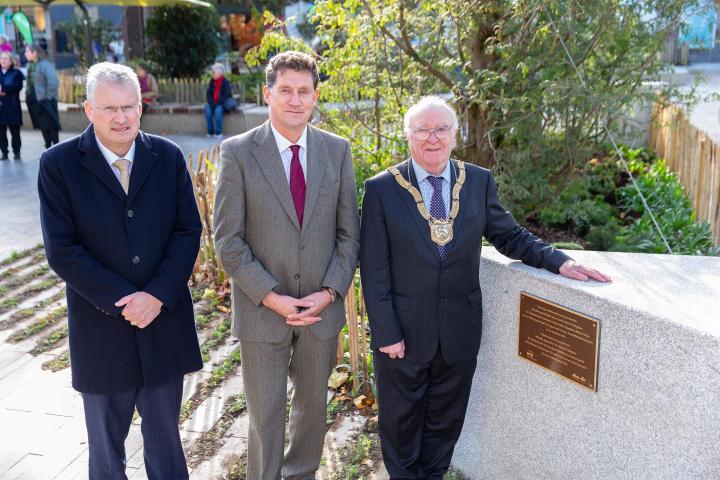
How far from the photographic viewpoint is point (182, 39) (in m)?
16.5

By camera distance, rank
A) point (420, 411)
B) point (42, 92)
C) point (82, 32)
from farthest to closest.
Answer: point (82, 32) < point (42, 92) < point (420, 411)

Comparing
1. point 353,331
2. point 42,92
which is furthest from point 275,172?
point 42,92

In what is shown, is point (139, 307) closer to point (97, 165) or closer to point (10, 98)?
point (97, 165)

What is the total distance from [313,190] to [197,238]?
55cm

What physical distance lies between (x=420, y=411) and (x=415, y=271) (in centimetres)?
70

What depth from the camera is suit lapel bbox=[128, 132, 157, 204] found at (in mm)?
2982

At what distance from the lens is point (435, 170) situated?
318cm

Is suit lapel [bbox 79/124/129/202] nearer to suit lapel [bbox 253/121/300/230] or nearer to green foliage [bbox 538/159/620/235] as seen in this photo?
suit lapel [bbox 253/121/300/230]

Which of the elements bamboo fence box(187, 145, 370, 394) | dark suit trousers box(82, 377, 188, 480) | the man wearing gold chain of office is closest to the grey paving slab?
bamboo fence box(187, 145, 370, 394)

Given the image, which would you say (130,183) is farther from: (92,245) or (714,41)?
(714,41)

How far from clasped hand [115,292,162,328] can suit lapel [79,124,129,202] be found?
41cm

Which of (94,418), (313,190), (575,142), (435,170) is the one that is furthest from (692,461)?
(575,142)

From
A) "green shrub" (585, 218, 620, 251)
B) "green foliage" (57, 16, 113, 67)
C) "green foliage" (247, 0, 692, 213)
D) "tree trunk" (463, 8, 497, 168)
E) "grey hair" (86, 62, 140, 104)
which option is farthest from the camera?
"green foliage" (57, 16, 113, 67)

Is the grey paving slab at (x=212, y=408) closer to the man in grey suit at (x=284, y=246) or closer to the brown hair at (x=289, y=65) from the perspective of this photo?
the man in grey suit at (x=284, y=246)
